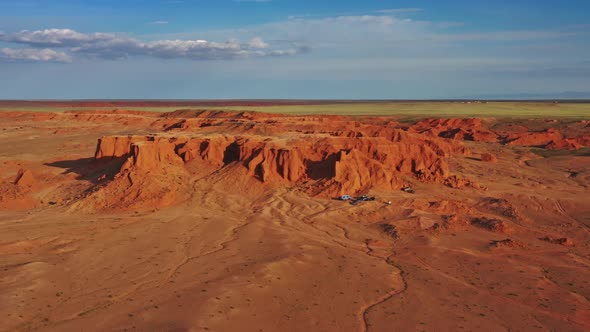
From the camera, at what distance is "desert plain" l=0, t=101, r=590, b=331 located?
19.3m

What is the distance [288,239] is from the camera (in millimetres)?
28641

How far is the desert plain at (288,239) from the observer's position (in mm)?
19266

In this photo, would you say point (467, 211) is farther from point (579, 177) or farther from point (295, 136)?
point (579, 177)

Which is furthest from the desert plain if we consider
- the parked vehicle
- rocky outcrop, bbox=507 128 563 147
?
rocky outcrop, bbox=507 128 563 147

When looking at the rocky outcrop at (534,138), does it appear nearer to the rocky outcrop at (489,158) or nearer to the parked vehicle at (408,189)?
the rocky outcrop at (489,158)

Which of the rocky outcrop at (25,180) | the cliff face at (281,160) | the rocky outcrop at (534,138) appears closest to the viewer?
the cliff face at (281,160)

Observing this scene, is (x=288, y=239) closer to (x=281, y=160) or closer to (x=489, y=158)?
(x=281, y=160)

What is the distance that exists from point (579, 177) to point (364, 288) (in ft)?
116

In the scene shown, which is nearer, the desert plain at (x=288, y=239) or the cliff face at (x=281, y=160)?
the desert plain at (x=288, y=239)

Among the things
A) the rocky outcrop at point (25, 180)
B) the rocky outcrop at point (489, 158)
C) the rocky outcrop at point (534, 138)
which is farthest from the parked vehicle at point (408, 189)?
the rocky outcrop at point (534, 138)

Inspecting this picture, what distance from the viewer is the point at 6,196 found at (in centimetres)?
3659

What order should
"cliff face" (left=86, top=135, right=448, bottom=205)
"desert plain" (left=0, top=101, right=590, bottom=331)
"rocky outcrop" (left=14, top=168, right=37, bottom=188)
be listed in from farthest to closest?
1. "rocky outcrop" (left=14, top=168, right=37, bottom=188)
2. "cliff face" (left=86, top=135, right=448, bottom=205)
3. "desert plain" (left=0, top=101, right=590, bottom=331)

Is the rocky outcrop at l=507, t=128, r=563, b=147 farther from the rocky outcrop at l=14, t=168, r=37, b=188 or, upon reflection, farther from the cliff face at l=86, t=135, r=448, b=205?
the rocky outcrop at l=14, t=168, r=37, b=188

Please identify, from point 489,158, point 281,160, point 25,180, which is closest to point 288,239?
point 281,160
